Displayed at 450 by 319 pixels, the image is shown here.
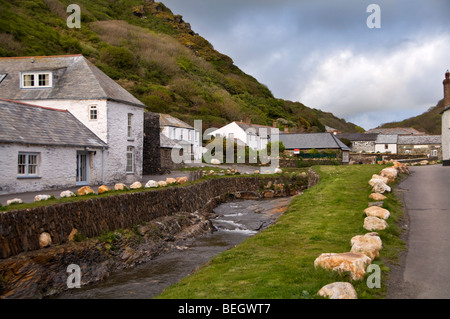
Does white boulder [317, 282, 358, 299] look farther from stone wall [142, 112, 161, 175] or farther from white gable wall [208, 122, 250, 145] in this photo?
white gable wall [208, 122, 250, 145]

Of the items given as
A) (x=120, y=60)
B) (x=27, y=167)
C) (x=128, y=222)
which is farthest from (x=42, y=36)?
(x=128, y=222)

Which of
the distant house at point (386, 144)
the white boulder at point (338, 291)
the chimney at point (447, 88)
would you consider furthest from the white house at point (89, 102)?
the distant house at point (386, 144)

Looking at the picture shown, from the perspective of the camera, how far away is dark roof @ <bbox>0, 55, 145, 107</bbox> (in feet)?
99.3

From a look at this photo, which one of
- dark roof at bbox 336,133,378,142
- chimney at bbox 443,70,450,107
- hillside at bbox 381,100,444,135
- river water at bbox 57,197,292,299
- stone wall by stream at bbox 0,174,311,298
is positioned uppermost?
hillside at bbox 381,100,444,135

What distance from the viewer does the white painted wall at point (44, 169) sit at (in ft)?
67.1

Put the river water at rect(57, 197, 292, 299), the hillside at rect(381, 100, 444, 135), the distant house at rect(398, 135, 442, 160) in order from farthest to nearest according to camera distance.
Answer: the hillside at rect(381, 100, 444, 135) → the distant house at rect(398, 135, 442, 160) → the river water at rect(57, 197, 292, 299)

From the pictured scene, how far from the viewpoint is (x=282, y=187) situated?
142 feet

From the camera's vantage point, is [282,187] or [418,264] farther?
[282,187]

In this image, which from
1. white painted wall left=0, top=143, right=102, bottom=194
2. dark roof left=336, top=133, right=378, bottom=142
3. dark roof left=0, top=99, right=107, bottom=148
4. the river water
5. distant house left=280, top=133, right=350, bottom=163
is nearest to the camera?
the river water

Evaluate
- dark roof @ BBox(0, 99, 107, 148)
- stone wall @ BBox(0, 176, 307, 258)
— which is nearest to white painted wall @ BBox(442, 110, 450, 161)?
stone wall @ BBox(0, 176, 307, 258)

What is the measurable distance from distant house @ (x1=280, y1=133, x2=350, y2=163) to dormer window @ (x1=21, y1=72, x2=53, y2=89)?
42332 mm

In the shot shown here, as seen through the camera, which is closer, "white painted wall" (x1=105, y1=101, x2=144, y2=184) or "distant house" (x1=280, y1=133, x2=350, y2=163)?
"white painted wall" (x1=105, y1=101, x2=144, y2=184)
